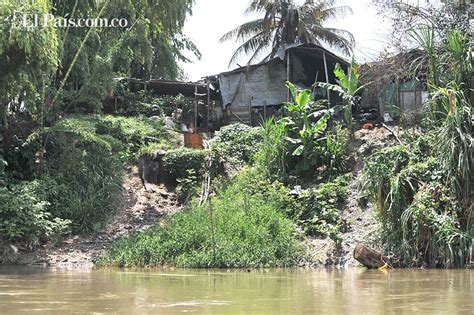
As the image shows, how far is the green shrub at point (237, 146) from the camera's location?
54.6ft

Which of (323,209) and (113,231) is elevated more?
(323,209)

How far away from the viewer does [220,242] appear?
11977 millimetres

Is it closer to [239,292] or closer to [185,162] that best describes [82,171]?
[185,162]

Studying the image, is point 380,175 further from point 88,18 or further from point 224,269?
point 88,18

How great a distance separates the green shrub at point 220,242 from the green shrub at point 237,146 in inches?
129

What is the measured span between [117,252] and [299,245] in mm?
3674

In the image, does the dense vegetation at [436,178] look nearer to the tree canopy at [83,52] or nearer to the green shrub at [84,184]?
the green shrub at [84,184]

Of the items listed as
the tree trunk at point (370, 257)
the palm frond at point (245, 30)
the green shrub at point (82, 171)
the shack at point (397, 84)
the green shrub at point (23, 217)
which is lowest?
the tree trunk at point (370, 257)

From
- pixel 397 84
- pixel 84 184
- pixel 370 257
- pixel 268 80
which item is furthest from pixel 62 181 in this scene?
pixel 268 80

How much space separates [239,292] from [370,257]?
4.31 m

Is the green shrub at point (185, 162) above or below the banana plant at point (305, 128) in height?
below

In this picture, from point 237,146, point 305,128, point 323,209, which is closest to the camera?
point 323,209

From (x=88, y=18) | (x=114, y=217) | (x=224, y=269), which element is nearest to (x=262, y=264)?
(x=224, y=269)

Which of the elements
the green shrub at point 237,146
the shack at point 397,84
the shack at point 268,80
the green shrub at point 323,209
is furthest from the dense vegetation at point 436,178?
the shack at point 268,80
